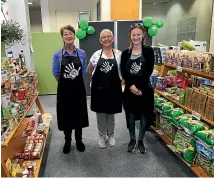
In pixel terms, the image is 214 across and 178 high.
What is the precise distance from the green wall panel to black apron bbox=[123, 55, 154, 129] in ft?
11.2

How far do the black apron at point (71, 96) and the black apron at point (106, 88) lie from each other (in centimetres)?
16

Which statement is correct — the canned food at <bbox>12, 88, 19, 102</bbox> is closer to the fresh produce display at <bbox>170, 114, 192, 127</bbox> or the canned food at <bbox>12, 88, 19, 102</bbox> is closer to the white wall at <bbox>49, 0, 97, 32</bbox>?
the fresh produce display at <bbox>170, 114, 192, 127</bbox>

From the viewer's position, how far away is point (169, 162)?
2432 millimetres

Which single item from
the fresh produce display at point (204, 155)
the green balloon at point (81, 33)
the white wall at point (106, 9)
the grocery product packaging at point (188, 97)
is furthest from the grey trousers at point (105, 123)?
the white wall at point (106, 9)

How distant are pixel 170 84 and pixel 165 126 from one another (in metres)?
0.61

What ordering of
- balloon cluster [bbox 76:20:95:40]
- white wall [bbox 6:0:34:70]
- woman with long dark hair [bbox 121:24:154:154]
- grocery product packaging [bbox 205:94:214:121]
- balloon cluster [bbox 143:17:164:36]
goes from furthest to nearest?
1. balloon cluster [bbox 76:20:95:40]
2. balloon cluster [bbox 143:17:164:36]
3. white wall [bbox 6:0:34:70]
4. woman with long dark hair [bbox 121:24:154:154]
5. grocery product packaging [bbox 205:94:214:121]

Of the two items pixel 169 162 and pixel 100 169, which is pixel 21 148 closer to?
pixel 100 169

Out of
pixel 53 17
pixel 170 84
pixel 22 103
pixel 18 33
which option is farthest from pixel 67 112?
pixel 53 17

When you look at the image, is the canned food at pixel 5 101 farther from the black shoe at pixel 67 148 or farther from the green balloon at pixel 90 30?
the green balloon at pixel 90 30

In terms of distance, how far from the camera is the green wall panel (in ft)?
17.3

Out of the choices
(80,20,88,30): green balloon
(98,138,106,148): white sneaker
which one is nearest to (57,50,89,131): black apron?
(98,138,106,148): white sneaker

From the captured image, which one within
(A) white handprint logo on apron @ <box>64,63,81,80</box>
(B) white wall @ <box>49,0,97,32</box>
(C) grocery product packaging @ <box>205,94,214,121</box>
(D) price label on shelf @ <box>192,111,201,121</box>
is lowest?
(D) price label on shelf @ <box>192,111,201,121</box>

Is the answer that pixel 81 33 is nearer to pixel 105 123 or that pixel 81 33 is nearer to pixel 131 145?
pixel 105 123

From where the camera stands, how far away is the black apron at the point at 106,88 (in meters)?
2.44
